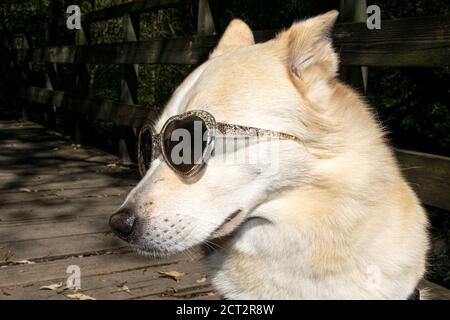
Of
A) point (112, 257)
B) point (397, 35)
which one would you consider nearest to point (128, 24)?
point (112, 257)

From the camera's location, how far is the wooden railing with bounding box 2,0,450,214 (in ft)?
8.43

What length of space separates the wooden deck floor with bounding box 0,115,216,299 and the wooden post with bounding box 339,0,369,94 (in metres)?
1.28

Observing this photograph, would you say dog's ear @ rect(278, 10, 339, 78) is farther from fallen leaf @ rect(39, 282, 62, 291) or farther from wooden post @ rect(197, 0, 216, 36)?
wooden post @ rect(197, 0, 216, 36)

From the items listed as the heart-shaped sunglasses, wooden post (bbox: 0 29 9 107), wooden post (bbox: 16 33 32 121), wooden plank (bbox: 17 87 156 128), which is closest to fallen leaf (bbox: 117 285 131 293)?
the heart-shaped sunglasses

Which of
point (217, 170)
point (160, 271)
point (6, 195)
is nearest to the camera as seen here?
point (217, 170)

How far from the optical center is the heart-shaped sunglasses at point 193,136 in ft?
5.95

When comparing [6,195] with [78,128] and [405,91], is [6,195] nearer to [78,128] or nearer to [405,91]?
[78,128]

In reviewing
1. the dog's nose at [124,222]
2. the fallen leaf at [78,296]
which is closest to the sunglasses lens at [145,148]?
the dog's nose at [124,222]

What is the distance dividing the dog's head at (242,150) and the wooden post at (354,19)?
121cm

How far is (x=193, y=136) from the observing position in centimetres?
185

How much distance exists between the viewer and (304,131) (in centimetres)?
188

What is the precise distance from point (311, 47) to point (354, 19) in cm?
124

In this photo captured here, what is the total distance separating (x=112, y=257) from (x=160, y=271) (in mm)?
324

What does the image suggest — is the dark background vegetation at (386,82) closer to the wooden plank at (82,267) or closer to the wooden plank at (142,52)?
the wooden plank at (142,52)
